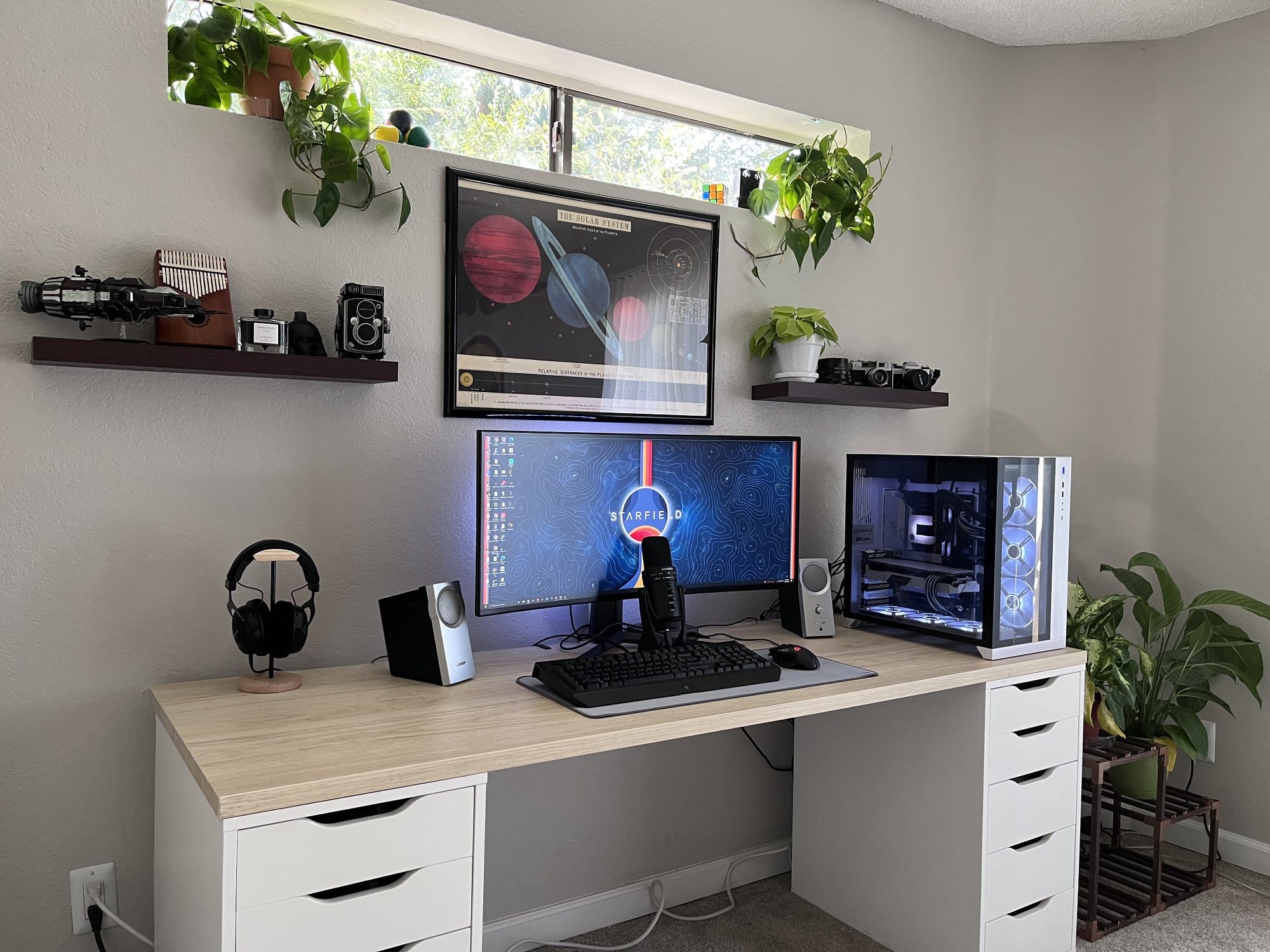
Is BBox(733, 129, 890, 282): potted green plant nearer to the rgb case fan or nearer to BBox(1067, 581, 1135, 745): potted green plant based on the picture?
the rgb case fan

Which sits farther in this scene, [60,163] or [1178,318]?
[1178,318]

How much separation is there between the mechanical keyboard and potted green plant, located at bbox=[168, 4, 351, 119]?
4.15 ft

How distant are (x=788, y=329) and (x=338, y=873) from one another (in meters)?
1.68

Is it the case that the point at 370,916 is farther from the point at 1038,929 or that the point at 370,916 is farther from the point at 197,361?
the point at 1038,929

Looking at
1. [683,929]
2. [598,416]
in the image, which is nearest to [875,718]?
[683,929]

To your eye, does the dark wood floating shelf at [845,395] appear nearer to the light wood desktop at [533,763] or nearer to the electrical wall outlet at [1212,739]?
the light wood desktop at [533,763]

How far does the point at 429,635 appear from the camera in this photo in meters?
1.69

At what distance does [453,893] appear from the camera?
4.31 ft

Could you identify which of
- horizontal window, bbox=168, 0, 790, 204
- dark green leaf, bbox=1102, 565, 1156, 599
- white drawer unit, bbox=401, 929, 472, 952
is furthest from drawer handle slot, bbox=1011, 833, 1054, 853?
horizontal window, bbox=168, 0, 790, 204

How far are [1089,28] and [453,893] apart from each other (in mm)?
3036

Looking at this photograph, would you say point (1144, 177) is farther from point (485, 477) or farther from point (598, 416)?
point (485, 477)

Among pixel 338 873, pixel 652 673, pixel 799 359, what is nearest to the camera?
pixel 338 873

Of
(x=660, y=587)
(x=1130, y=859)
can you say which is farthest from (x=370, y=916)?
(x=1130, y=859)

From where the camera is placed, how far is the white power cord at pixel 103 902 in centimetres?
166
